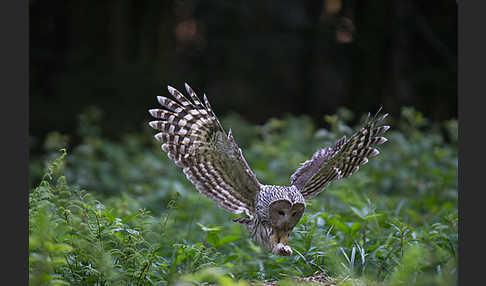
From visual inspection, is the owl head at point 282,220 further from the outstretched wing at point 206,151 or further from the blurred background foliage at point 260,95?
the blurred background foliage at point 260,95

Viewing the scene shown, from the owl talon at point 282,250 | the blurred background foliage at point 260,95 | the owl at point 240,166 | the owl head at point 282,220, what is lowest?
the owl talon at point 282,250

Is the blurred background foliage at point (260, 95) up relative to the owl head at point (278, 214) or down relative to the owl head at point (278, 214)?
up

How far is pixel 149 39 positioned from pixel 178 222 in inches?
323

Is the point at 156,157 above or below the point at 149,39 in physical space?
below

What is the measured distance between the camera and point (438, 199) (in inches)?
271

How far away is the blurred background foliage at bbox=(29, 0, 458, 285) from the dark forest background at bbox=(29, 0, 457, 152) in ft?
0.11

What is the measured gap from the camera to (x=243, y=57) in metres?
13.2

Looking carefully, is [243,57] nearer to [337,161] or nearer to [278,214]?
[337,161]

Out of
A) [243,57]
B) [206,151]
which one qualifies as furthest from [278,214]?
[243,57]

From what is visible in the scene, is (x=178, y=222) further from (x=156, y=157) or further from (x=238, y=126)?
(x=238, y=126)

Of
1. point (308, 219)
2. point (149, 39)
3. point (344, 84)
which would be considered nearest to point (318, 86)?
point (344, 84)

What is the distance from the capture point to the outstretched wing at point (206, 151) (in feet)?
12.5

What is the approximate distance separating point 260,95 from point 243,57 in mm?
1147

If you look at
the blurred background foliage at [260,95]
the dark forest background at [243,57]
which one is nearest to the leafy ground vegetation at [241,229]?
the blurred background foliage at [260,95]
